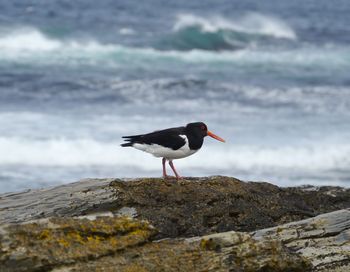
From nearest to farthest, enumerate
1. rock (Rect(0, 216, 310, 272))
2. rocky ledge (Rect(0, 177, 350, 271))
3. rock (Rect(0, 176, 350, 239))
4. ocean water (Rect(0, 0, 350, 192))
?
1. rock (Rect(0, 216, 310, 272))
2. rocky ledge (Rect(0, 177, 350, 271))
3. rock (Rect(0, 176, 350, 239))
4. ocean water (Rect(0, 0, 350, 192))

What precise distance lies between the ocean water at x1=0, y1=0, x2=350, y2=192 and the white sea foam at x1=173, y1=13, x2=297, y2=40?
0.41 feet

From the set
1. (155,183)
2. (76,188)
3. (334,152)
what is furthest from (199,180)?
(334,152)

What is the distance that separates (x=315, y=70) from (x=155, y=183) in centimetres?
2915

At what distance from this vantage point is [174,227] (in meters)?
7.46

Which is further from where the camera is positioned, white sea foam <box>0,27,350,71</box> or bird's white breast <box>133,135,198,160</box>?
white sea foam <box>0,27,350,71</box>

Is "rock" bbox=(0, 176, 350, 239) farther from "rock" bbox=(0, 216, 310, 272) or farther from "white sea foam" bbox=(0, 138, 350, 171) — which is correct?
"white sea foam" bbox=(0, 138, 350, 171)

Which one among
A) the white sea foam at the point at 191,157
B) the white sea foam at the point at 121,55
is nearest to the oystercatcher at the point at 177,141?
the white sea foam at the point at 191,157

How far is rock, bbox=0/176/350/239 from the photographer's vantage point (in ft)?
24.7

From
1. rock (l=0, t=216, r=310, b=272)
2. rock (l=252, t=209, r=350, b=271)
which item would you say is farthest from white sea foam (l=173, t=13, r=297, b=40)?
rock (l=0, t=216, r=310, b=272)

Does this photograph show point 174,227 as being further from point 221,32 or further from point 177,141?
point 221,32

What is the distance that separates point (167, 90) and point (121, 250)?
920 inches

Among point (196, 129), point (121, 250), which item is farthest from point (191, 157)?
point (121, 250)

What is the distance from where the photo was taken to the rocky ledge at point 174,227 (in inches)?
237

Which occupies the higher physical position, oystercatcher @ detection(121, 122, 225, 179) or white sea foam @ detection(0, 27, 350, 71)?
white sea foam @ detection(0, 27, 350, 71)
